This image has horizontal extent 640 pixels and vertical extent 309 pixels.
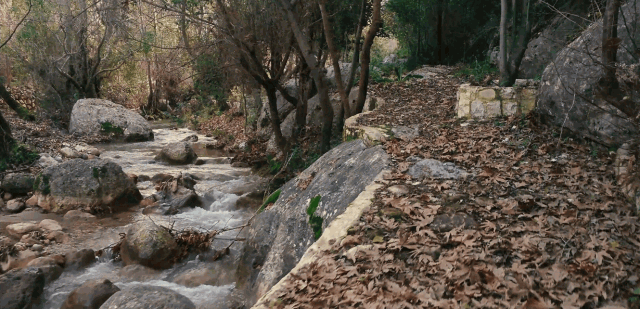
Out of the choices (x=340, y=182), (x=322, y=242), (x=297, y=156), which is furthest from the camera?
(x=297, y=156)

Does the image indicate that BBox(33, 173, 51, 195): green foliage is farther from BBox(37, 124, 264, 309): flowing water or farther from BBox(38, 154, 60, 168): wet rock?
BBox(38, 154, 60, 168): wet rock

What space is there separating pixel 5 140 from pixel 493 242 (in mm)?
12266

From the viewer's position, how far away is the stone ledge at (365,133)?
7031 millimetres

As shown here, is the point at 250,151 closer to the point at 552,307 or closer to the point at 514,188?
the point at 514,188

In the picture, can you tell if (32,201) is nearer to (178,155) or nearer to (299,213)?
(178,155)

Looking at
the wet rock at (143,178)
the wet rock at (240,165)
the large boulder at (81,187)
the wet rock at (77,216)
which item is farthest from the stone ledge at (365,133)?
the wet rock at (143,178)

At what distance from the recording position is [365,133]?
7387 millimetres

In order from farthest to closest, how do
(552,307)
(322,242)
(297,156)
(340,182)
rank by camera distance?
(297,156)
(340,182)
(322,242)
(552,307)

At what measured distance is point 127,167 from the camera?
44.6 ft

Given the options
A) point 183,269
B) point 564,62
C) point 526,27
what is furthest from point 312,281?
point 526,27

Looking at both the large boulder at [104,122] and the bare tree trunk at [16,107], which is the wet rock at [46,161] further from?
the bare tree trunk at [16,107]

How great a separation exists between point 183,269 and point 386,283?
476cm

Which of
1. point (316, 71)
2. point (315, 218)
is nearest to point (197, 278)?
point (315, 218)

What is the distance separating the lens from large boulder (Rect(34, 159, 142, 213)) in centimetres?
986
